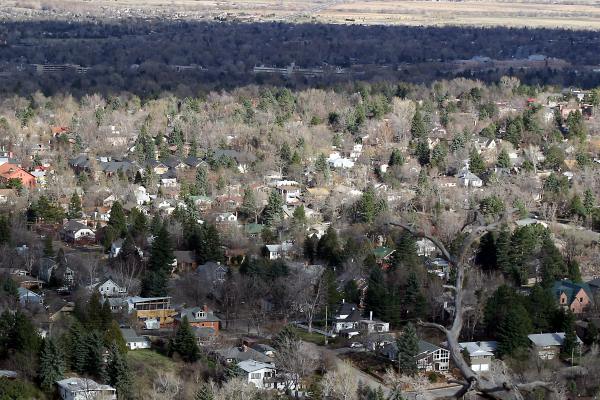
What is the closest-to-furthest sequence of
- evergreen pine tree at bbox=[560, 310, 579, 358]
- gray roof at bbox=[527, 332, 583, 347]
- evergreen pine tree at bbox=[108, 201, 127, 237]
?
evergreen pine tree at bbox=[560, 310, 579, 358]
gray roof at bbox=[527, 332, 583, 347]
evergreen pine tree at bbox=[108, 201, 127, 237]

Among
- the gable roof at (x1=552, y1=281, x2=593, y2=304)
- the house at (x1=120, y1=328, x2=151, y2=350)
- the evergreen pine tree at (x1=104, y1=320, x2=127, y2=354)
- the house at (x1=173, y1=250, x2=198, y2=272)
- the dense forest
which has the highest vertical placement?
the evergreen pine tree at (x1=104, y1=320, x2=127, y2=354)

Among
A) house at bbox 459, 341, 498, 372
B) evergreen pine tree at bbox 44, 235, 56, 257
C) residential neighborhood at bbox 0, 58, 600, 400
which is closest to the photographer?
residential neighborhood at bbox 0, 58, 600, 400

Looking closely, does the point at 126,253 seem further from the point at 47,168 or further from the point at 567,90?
the point at 567,90

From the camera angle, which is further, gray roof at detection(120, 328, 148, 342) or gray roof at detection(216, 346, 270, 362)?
gray roof at detection(120, 328, 148, 342)

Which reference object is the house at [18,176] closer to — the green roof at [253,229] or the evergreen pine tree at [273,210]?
the green roof at [253,229]

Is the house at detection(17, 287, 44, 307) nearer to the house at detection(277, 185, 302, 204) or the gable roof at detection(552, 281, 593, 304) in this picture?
the gable roof at detection(552, 281, 593, 304)

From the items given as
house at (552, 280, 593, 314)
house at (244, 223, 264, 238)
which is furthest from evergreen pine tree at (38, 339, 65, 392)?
house at (244, 223, 264, 238)
